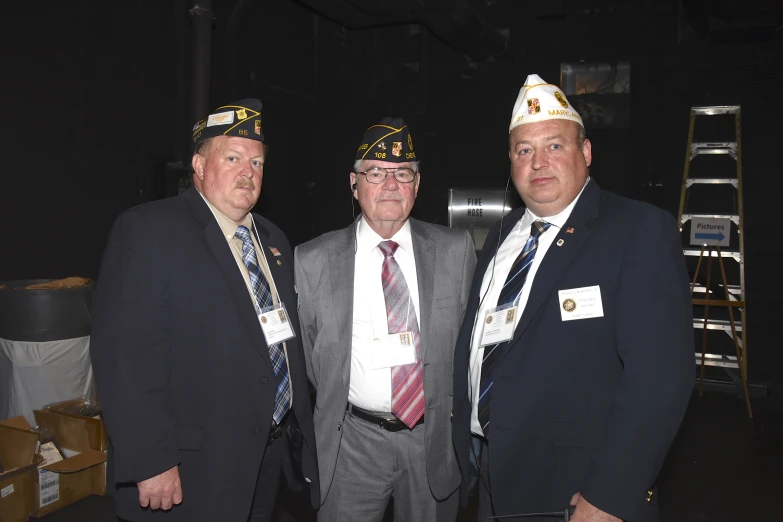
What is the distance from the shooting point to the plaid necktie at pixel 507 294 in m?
1.74

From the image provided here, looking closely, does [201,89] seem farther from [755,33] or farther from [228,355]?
[755,33]

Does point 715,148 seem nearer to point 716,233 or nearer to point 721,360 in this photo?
point 716,233

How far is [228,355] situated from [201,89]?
333cm

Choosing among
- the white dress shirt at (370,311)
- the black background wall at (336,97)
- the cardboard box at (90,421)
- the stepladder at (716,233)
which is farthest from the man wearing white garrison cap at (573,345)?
the stepladder at (716,233)

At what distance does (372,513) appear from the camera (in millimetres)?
2074

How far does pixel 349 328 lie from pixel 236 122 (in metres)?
0.84

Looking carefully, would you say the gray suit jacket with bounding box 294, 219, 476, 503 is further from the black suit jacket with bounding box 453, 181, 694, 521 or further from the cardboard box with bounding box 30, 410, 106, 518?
the cardboard box with bounding box 30, 410, 106, 518

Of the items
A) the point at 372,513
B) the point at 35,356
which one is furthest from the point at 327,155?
the point at 372,513

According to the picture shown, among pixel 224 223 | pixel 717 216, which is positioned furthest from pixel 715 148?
pixel 224 223

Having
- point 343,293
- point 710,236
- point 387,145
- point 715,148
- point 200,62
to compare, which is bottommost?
point 343,293

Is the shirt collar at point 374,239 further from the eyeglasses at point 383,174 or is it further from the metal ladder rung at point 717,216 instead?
the metal ladder rung at point 717,216

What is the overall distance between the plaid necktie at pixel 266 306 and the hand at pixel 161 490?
14.6 inches

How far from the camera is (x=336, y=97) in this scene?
22.3ft

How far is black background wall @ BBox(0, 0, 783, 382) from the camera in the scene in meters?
3.67
